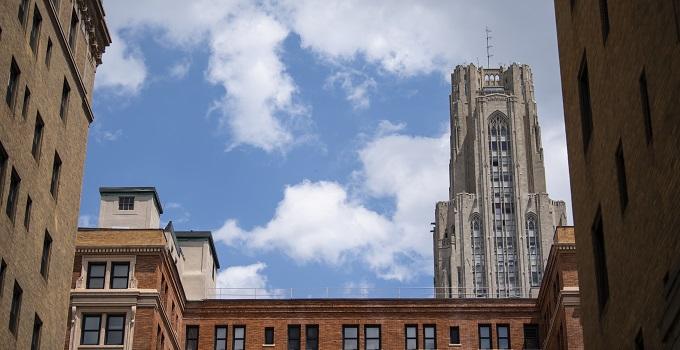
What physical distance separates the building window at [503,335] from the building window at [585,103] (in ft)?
155

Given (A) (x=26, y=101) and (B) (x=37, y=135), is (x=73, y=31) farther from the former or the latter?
(A) (x=26, y=101)

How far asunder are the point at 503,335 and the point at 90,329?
29401 millimetres

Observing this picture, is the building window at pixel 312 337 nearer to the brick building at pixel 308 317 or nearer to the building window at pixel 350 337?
the brick building at pixel 308 317

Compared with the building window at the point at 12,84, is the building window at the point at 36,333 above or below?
below


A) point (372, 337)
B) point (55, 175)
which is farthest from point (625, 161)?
point (372, 337)

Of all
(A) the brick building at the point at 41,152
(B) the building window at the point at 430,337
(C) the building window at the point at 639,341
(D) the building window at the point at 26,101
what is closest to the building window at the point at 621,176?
(C) the building window at the point at 639,341

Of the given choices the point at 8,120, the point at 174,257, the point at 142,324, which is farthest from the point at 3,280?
the point at 174,257

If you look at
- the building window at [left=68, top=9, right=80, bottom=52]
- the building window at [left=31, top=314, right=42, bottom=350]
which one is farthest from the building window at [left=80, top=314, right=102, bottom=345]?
the building window at [left=31, top=314, right=42, bottom=350]

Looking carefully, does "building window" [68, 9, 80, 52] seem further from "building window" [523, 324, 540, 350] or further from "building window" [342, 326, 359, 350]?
"building window" [523, 324, 540, 350]

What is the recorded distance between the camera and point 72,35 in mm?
54688

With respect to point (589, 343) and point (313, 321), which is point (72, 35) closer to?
point (589, 343)

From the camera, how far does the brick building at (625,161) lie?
2780 cm

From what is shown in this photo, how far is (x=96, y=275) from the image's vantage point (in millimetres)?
73625

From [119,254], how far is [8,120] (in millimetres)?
30418
